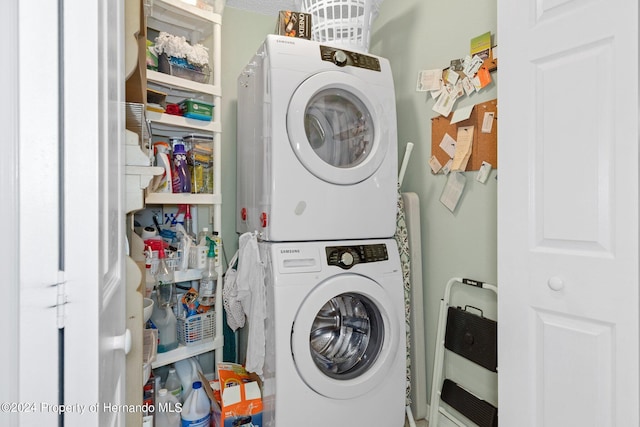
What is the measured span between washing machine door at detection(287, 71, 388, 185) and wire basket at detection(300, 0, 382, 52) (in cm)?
26

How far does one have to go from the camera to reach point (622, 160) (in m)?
0.92

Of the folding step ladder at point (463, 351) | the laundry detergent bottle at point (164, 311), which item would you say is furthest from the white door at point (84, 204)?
the folding step ladder at point (463, 351)

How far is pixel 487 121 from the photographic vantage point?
1595 millimetres

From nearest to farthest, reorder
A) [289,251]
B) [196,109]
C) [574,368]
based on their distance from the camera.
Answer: [574,368]
[289,251]
[196,109]

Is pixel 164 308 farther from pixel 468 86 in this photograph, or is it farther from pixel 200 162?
pixel 468 86

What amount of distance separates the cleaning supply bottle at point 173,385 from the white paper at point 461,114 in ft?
6.16

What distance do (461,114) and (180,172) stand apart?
1.40 meters

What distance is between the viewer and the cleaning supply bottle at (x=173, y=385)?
176 cm

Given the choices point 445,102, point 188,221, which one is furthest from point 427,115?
point 188,221

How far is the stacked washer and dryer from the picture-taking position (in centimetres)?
146

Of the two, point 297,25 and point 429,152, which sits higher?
point 297,25

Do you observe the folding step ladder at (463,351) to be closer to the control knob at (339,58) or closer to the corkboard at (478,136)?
the corkboard at (478,136)

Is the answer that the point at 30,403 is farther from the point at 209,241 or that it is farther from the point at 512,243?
the point at 209,241

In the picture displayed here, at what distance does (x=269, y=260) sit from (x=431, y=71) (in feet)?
4.20
